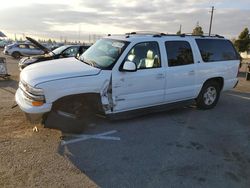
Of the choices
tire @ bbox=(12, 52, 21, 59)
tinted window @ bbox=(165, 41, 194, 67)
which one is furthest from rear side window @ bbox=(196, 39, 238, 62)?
tire @ bbox=(12, 52, 21, 59)

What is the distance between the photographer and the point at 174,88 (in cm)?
672

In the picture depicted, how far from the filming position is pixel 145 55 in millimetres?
6211

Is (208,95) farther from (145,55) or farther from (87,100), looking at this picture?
(87,100)

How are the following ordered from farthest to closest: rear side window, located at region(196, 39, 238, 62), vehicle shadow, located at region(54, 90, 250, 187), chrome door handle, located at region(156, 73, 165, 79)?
rear side window, located at region(196, 39, 238, 62), chrome door handle, located at region(156, 73, 165, 79), vehicle shadow, located at region(54, 90, 250, 187)

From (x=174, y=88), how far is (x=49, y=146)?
324 centimetres

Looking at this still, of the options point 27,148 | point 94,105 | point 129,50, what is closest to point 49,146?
point 27,148

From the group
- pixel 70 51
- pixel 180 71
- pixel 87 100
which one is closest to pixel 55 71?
pixel 87 100

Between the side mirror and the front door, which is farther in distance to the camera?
the front door

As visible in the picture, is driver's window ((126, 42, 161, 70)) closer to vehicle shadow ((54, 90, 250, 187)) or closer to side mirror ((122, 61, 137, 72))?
side mirror ((122, 61, 137, 72))

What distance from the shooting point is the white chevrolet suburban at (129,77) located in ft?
16.7

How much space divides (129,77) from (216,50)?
10.4ft

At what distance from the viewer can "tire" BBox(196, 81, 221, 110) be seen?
299 inches

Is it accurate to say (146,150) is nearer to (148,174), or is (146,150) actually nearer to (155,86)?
(148,174)

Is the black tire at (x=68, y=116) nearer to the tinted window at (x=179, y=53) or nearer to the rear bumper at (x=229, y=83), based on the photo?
the tinted window at (x=179, y=53)
